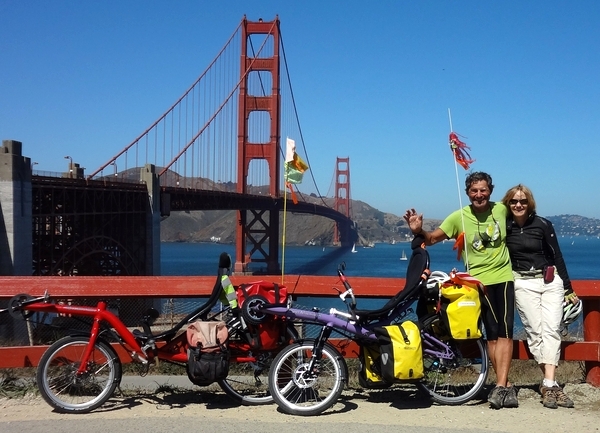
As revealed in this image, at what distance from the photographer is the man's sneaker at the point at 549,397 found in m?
4.15

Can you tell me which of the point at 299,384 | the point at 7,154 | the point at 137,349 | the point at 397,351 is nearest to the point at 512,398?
the point at 397,351

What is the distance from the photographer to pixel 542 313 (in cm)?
433

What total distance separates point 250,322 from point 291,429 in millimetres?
665

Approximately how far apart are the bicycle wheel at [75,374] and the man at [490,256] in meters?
1.94

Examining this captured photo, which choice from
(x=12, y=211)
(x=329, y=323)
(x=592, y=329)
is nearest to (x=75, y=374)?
(x=329, y=323)

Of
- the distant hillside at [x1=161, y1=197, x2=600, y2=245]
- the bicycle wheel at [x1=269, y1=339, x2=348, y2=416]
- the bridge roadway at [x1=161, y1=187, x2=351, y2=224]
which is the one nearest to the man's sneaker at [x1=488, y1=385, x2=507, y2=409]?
the bicycle wheel at [x1=269, y1=339, x2=348, y2=416]

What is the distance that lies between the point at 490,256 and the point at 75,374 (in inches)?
99.1

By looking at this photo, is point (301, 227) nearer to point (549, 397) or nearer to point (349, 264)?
point (349, 264)

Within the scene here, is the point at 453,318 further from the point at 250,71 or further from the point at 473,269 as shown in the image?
the point at 250,71

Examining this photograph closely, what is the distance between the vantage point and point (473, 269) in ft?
14.3

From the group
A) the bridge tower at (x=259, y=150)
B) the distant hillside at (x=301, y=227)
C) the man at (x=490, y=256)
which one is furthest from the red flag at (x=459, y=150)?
the distant hillside at (x=301, y=227)

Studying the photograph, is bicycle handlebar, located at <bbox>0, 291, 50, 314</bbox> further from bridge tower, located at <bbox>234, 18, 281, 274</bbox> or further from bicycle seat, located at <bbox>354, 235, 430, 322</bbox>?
bridge tower, located at <bbox>234, 18, 281, 274</bbox>

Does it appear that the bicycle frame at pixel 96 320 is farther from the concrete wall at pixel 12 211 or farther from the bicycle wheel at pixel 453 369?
the concrete wall at pixel 12 211

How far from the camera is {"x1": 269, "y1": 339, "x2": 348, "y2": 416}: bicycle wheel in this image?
155 inches
